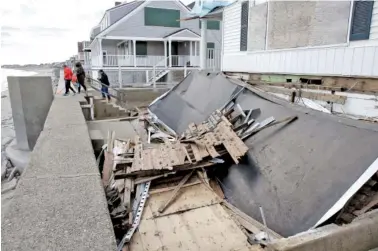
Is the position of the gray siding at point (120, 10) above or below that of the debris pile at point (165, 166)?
above

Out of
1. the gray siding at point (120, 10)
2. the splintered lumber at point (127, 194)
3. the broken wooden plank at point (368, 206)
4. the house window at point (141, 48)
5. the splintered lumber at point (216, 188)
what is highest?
the gray siding at point (120, 10)

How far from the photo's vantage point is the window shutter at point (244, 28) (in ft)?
32.1

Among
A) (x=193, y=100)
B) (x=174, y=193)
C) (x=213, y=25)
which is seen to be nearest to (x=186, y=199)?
(x=174, y=193)

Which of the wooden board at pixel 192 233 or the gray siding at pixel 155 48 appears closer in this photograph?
the wooden board at pixel 192 233

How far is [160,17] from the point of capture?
22141 mm

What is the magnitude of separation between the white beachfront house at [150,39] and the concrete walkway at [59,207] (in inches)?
647

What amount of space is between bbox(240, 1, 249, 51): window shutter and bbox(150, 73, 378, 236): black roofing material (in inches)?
241

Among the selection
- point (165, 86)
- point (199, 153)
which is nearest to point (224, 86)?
point (199, 153)

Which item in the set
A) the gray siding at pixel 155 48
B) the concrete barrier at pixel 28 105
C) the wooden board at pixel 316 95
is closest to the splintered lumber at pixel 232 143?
the wooden board at pixel 316 95

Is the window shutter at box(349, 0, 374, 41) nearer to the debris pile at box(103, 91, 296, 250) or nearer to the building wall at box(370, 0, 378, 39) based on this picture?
the building wall at box(370, 0, 378, 39)

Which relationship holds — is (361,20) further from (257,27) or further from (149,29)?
(149,29)

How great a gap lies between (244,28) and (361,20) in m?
4.52

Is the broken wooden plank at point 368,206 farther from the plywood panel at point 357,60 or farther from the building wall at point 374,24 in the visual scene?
the building wall at point 374,24

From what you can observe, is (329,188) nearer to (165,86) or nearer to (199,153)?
(199,153)
